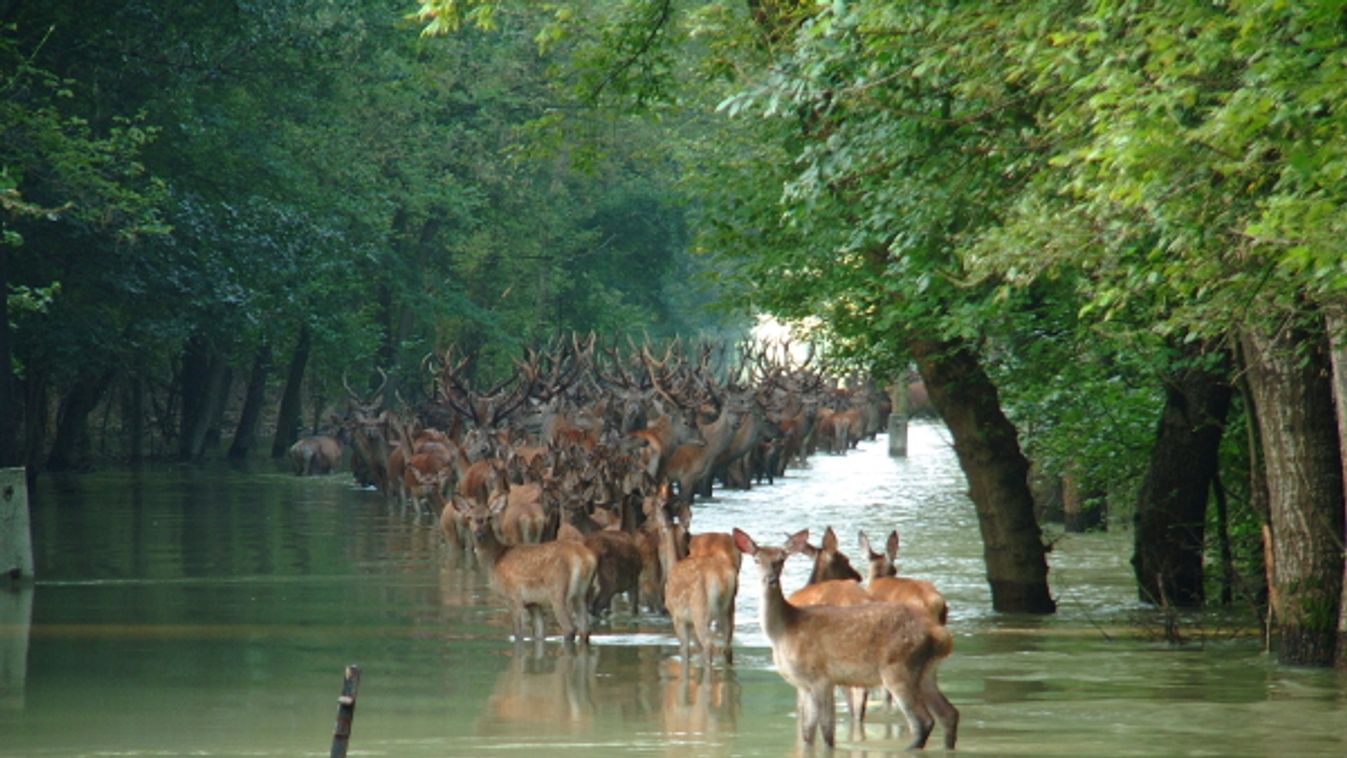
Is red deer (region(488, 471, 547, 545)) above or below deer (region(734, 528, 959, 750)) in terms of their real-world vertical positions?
above

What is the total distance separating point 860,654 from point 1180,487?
301 inches

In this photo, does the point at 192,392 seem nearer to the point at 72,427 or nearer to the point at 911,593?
the point at 72,427

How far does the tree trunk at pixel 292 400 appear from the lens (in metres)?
51.7

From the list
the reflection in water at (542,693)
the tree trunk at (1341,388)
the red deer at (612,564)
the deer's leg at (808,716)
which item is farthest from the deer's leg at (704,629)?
the tree trunk at (1341,388)

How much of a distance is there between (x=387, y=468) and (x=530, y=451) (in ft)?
19.5

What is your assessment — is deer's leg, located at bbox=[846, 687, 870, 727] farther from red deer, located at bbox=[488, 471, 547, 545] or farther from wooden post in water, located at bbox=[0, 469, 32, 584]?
wooden post in water, located at bbox=[0, 469, 32, 584]

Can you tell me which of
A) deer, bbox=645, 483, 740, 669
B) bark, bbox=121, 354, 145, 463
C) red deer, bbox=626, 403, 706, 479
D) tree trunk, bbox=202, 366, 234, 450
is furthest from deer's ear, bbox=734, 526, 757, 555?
tree trunk, bbox=202, 366, 234, 450

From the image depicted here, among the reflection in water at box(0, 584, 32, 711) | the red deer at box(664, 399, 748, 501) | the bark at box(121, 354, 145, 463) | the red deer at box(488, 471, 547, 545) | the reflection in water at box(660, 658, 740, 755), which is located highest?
the bark at box(121, 354, 145, 463)

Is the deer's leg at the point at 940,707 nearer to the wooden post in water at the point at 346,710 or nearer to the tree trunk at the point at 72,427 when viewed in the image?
the wooden post in water at the point at 346,710

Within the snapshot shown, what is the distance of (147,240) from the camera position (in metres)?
33.9

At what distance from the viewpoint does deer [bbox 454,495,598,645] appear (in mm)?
16109

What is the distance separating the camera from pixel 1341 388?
41.2ft

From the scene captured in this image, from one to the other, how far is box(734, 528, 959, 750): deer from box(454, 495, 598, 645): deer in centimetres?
491

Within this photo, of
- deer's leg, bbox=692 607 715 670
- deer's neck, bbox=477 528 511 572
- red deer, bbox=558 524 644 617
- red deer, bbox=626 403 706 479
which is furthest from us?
red deer, bbox=626 403 706 479
